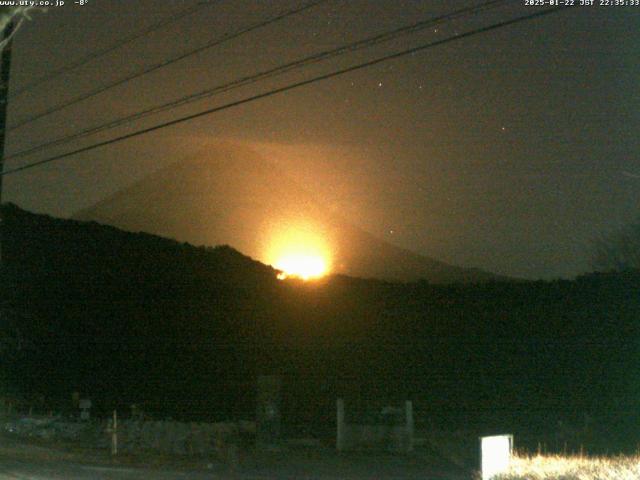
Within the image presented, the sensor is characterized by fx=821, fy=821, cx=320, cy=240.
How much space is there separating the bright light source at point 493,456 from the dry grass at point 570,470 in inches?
6.6

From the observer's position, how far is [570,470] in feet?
37.7

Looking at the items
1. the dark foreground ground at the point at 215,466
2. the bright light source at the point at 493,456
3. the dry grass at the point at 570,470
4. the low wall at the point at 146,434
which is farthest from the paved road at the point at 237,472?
the low wall at the point at 146,434

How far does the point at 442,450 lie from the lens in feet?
69.0

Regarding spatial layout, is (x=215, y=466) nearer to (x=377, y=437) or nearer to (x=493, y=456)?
(x=493, y=456)

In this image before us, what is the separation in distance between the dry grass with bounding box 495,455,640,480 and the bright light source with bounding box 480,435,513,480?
0.17 m

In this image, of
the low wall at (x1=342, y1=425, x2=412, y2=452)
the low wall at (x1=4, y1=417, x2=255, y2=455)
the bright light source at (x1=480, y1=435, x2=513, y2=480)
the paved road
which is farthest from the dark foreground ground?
the bright light source at (x1=480, y1=435, x2=513, y2=480)

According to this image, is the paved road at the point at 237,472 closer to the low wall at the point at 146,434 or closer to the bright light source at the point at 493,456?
the bright light source at the point at 493,456

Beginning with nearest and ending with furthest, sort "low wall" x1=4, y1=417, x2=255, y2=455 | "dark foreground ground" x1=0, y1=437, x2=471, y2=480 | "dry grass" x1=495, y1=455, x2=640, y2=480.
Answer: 1. "dry grass" x1=495, y1=455, x2=640, y2=480
2. "dark foreground ground" x1=0, y1=437, x2=471, y2=480
3. "low wall" x1=4, y1=417, x2=255, y2=455

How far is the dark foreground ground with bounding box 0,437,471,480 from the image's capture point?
1477cm

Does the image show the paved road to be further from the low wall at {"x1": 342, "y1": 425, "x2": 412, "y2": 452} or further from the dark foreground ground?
the low wall at {"x1": 342, "y1": 425, "x2": 412, "y2": 452}

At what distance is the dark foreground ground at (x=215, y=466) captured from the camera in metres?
14.8

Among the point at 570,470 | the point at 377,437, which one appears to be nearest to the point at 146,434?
the point at 377,437

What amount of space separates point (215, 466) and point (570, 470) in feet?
24.7

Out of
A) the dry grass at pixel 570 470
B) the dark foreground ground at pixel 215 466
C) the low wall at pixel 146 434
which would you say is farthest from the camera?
the low wall at pixel 146 434
